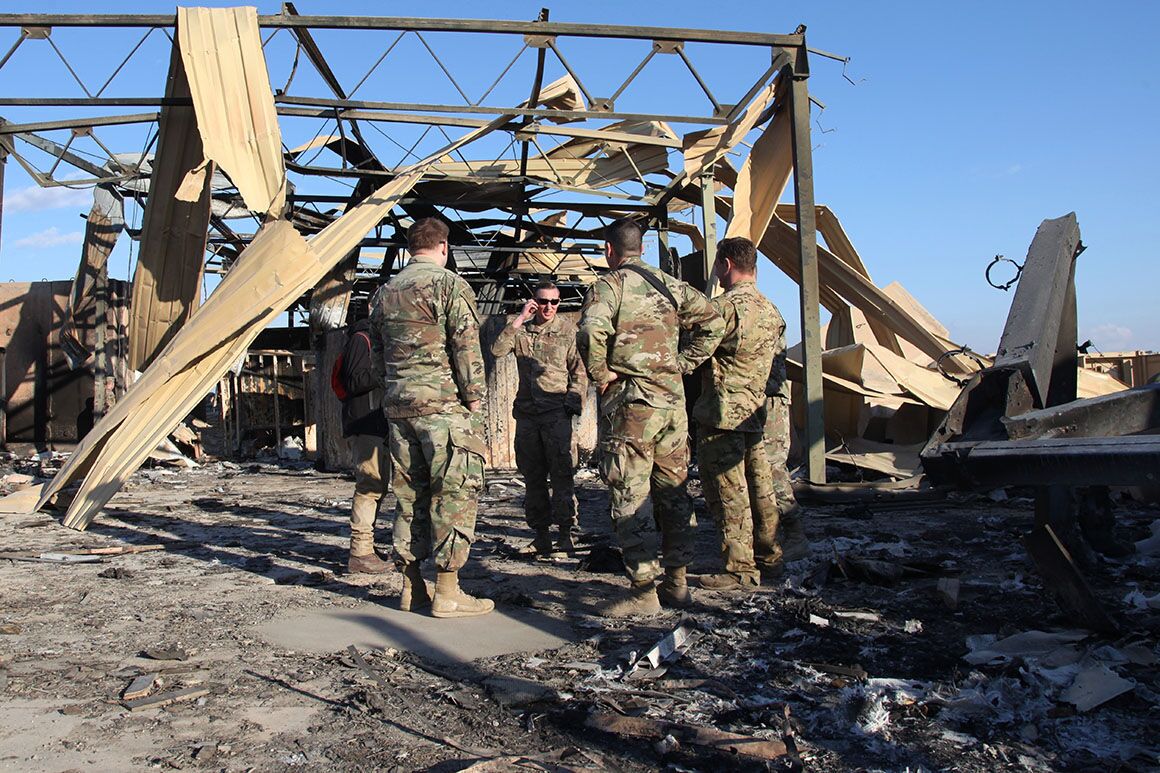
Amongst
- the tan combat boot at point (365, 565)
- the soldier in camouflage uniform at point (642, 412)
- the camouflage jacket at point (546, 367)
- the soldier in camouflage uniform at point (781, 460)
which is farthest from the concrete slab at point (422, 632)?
the camouflage jacket at point (546, 367)

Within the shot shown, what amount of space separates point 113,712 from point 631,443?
8.80 ft

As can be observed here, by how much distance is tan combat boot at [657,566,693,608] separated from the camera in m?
5.04

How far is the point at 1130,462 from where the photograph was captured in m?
2.76

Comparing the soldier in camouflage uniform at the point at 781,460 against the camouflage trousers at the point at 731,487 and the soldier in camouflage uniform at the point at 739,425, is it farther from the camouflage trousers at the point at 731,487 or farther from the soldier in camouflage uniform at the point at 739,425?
the camouflage trousers at the point at 731,487

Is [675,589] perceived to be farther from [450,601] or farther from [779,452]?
[779,452]

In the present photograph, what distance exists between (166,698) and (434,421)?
76.7 inches

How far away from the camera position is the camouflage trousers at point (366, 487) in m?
6.29

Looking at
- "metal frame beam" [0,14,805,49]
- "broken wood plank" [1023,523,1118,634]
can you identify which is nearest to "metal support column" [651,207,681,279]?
"metal frame beam" [0,14,805,49]

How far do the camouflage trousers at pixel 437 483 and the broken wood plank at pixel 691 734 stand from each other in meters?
1.85

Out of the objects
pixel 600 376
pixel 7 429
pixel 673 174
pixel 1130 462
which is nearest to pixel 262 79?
pixel 600 376

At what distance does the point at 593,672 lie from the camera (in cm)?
390

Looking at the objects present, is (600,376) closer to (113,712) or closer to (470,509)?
(470,509)

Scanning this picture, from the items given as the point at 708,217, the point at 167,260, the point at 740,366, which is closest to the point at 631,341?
the point at 740,366

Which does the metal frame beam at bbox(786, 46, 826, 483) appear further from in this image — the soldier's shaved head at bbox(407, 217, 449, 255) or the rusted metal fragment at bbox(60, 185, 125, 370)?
the rusted metal fragment at bbox(60, 185, 125, 370)
